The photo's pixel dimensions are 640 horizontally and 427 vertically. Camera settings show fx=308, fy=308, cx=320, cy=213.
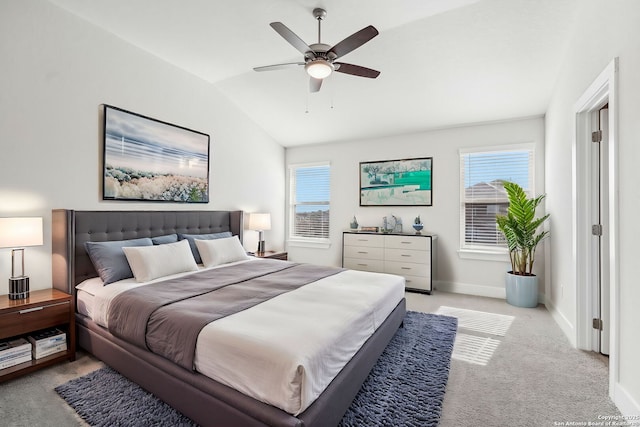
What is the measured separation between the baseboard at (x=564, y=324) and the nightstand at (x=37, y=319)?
4431mm

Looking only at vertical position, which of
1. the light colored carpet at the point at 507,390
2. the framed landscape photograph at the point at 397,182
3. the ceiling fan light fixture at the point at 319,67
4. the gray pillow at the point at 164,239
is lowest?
the light colored carpet at the point at 507,390

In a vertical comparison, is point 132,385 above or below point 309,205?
below

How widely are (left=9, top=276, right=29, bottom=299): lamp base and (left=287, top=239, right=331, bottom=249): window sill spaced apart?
161 inches

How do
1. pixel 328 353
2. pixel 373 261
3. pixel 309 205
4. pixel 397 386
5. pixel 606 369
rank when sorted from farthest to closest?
pixel 309 205
pixel 373 261
pixel 606 369
pixel 397 386
pixel 328 353

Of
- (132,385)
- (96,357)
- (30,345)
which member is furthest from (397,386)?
(30,345)

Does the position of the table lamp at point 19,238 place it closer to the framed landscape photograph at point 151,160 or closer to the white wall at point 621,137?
the framed landscape photograph at point 151,160

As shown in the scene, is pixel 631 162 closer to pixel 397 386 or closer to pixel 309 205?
pixel 397 386

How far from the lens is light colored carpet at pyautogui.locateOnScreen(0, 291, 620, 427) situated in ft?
6.16

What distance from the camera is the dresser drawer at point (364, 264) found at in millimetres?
5008

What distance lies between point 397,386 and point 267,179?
424cm

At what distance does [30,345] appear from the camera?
2410 mm

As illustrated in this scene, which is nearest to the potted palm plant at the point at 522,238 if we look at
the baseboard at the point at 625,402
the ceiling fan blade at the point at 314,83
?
the baseboard at the point at 625,402

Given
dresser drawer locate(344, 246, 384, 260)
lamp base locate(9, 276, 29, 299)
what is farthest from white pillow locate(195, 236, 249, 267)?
dresser drawer locate(344, 246, 384, 260)

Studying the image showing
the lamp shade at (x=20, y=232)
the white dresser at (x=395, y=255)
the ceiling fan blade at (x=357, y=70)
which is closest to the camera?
the lamp shade at (x=20, y=232)
